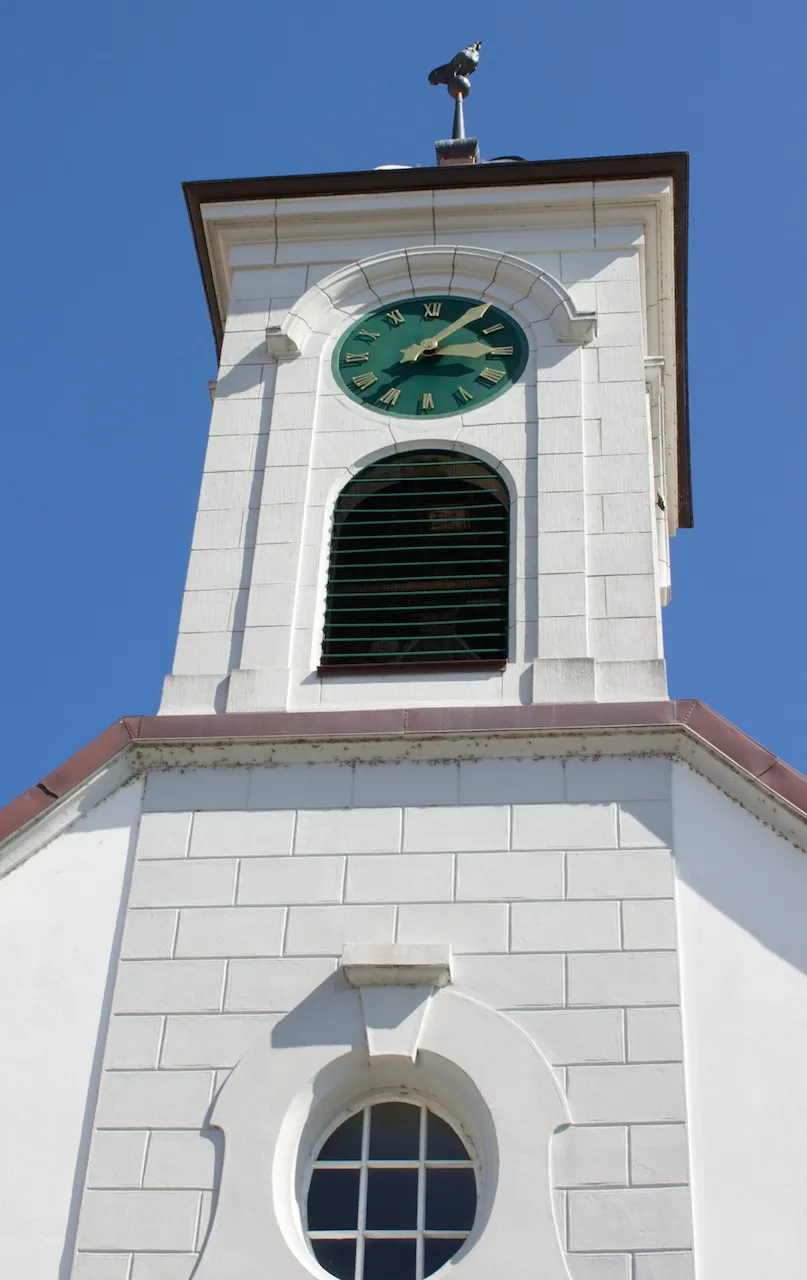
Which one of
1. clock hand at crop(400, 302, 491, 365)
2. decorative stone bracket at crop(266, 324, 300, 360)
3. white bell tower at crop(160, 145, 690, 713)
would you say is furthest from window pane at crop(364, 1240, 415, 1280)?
decorative stone bracket at crop(266, 324, 300, 360)

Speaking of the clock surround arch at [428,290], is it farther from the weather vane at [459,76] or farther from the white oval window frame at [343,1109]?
the white oval window frame at [343,1109]

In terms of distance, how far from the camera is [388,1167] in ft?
33.7

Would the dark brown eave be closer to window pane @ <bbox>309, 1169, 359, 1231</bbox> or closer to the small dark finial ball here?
the small dark finial ball

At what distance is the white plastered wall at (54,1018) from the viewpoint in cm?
1012

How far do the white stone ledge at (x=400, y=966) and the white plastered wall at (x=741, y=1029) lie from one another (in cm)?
131

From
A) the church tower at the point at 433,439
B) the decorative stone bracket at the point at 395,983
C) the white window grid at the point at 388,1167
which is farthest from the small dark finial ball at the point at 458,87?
the white window grid at the point at 388,1167

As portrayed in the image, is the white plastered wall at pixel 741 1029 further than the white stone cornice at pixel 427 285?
No

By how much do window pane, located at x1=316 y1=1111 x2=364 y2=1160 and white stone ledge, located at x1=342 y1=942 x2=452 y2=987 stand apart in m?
0.72

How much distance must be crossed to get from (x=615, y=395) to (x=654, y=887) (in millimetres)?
4426

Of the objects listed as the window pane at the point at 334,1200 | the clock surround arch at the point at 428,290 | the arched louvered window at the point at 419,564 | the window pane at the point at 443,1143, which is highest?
the clock surround arch at the point at 428,290

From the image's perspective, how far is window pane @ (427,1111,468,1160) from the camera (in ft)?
33.8

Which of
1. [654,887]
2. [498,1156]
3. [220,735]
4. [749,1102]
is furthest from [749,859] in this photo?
[220,735]

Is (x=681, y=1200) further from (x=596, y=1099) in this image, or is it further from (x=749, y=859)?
(x=749, y=859)

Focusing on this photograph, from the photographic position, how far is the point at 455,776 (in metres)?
11.7
